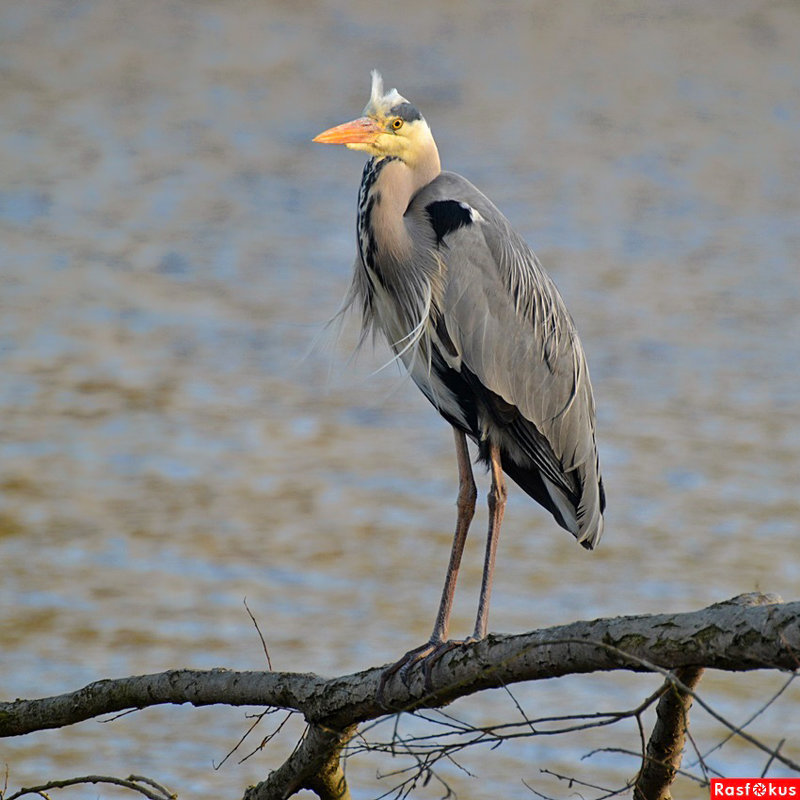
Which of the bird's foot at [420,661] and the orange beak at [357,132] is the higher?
the orange beak at [357,132]

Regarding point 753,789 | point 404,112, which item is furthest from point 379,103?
point 753,789

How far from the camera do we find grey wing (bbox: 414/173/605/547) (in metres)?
2.65

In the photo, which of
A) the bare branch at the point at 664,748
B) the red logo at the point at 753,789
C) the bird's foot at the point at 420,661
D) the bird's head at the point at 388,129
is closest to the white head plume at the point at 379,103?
the bird's head at the point at 388,129

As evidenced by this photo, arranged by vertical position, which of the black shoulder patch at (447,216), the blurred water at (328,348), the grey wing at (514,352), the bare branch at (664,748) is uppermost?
the blurred water at (328,348)

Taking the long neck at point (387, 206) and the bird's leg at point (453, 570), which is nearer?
the bird's leg at point (453, 570)

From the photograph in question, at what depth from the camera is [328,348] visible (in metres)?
6.69

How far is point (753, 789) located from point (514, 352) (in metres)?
0.92

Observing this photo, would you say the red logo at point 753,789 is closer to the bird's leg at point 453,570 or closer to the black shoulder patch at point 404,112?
the bird's leg at point 453,570

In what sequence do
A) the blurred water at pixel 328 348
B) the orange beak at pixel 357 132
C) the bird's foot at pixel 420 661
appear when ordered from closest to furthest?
the bird's foot at pixel 420 661
the orange beak at pixel 357 132
the blurred water at pixel 328 348

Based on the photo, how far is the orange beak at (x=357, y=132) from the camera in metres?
2.56

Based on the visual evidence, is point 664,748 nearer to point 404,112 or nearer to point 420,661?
point 420,661

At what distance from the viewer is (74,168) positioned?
28.3 feet

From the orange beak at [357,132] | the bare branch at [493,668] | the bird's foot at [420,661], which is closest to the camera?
the bare branch at [493,668]

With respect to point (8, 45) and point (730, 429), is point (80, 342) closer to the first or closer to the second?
point (730, 429)
